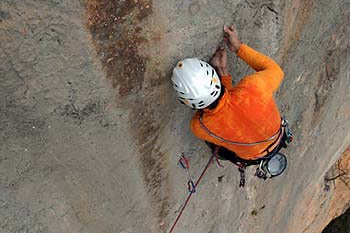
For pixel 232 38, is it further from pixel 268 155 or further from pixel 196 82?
pixel 268 155

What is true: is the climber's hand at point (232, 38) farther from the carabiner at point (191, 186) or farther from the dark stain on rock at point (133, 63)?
the carabiner at point (191, 186)

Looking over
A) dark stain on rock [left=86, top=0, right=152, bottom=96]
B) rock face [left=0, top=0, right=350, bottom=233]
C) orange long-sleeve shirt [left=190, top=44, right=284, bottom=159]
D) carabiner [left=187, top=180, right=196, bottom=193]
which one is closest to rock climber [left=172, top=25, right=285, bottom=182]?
orange long-sleeve shirt [left=190, top=44, right=284, bottom=159]

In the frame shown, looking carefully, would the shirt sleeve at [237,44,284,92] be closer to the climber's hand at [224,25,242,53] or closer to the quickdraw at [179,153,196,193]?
the climber's hand at [224,25,242,53]

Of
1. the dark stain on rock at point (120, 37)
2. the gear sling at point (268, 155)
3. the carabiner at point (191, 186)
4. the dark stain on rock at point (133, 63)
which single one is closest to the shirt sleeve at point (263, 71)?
the gear sling at point (268, 155)

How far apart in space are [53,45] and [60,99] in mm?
313

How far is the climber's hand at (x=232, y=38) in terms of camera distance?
3514mm

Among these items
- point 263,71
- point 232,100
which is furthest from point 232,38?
point 232,100

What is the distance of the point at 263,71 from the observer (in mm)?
3418

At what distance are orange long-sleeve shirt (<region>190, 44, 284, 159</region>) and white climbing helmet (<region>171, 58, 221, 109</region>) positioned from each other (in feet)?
0.39

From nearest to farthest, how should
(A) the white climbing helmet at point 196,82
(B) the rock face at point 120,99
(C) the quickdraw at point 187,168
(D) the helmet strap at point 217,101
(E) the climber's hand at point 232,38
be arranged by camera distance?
(B) the rock face at point 120,99, (A) the white climbing helmet at point 196,82, (D) the helmet strap at point 217,101, (E) the climber's hand at point 232,38, (C) the quickdraw at point 187,168

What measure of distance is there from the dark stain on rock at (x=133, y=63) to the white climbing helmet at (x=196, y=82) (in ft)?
0.48

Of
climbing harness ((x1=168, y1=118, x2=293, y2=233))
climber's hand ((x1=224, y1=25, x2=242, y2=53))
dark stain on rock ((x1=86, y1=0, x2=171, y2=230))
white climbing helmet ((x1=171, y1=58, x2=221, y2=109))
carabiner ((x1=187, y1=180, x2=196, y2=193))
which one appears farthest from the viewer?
carabiner ((x1=187, y1=180, x2=196, y2=193))

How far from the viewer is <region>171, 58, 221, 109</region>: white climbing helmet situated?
123 inches

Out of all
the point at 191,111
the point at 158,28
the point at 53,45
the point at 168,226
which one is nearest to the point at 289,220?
the point at 168,226
